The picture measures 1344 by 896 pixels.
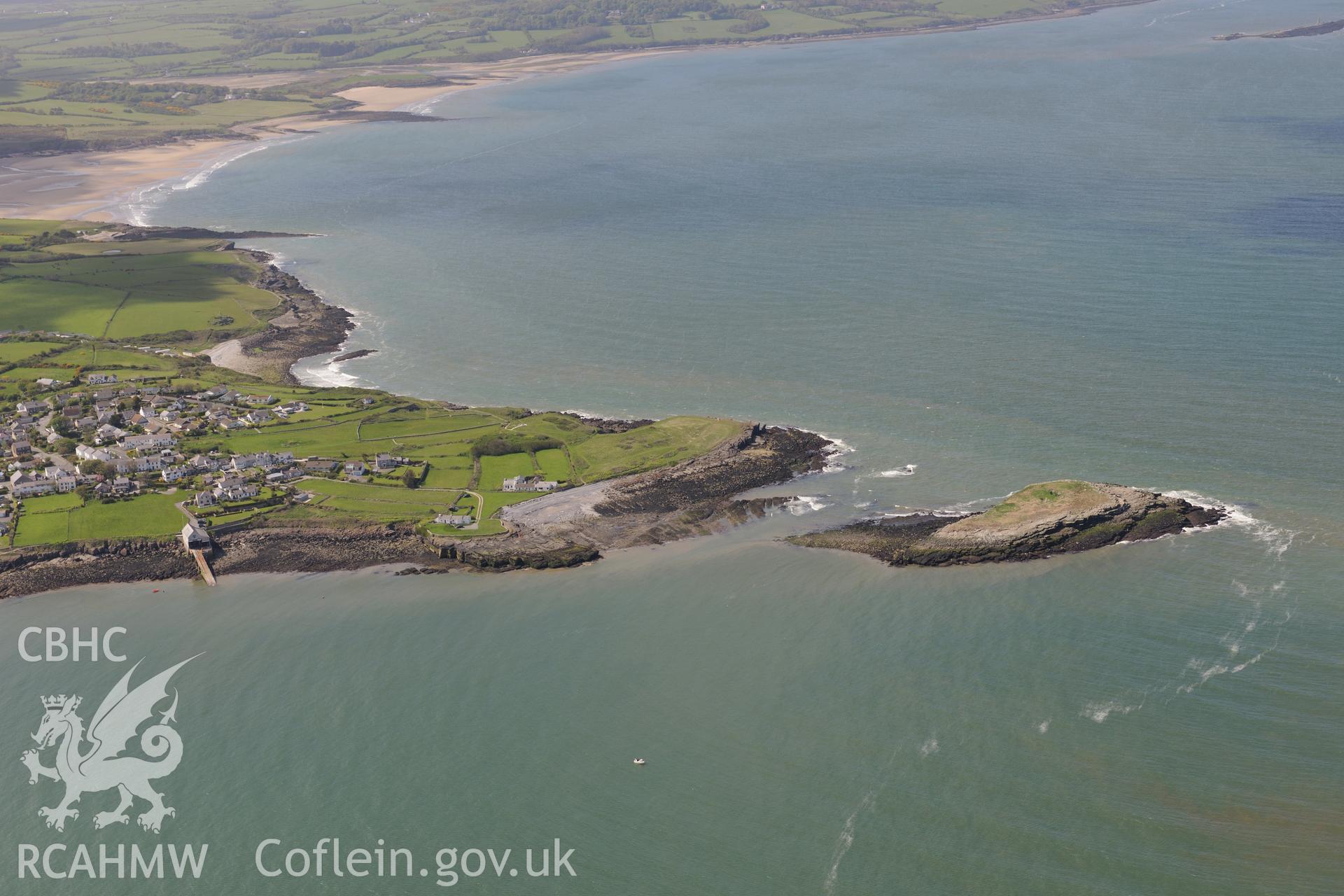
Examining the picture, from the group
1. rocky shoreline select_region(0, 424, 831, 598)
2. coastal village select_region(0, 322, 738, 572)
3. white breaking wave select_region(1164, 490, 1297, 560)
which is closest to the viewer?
white breaking wave select_region(1164, 490, 1297, 560)

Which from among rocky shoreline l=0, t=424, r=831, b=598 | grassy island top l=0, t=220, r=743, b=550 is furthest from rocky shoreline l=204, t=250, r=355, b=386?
rocky shoreline l=0, t=424, r=831, b=598

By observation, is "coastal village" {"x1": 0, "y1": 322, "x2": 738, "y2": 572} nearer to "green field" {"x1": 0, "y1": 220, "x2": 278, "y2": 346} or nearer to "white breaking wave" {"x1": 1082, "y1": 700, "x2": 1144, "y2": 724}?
"green field" {"x1": 0, "y1": 220, "x2": 278, "y2": 346}

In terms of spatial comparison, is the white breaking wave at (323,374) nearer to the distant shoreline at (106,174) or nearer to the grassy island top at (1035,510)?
the grassy island top at (1035,510)

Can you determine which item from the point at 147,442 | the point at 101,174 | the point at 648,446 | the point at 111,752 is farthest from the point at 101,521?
the point at 101,174

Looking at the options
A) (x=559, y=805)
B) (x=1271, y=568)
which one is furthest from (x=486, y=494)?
(x=1271, y=568)

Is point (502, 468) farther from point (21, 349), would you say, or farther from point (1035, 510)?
point (21, 349)

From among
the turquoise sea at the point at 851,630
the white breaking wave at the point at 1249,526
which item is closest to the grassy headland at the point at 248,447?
the turquoise sea at the point at 851,630
